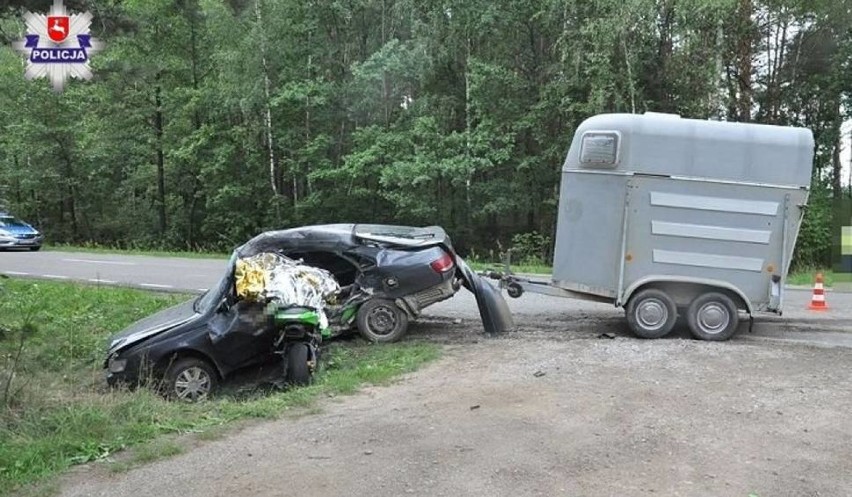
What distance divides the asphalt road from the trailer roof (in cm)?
Result: 217

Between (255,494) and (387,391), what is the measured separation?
2.73 meters

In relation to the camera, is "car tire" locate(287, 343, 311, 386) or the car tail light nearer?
"car tire" locate(287, 343, 311, 386)

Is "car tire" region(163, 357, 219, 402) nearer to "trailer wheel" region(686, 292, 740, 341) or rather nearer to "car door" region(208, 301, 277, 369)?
"car door" region(208, 301, 277, 369)

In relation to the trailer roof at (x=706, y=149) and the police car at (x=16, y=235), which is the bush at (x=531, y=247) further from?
the police car at (x=16, y=235)

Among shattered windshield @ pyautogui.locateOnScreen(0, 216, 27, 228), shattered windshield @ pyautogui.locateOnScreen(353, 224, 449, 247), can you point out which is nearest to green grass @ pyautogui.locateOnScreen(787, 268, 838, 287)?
shattered windshield @ pyautogui.locateOnScreen(353, 224, 449, 247)

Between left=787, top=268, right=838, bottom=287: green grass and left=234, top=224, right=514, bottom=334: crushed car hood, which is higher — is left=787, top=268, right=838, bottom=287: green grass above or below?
below

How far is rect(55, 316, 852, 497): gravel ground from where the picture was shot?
173 inches

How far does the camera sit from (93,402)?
6.28m

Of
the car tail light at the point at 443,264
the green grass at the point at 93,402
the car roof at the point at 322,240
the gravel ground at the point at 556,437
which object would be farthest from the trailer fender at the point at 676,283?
the green grass at the point at 93,402

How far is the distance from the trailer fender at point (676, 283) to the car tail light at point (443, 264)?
83.4 inches

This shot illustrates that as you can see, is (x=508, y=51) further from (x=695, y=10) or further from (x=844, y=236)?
(x=844, y=236)

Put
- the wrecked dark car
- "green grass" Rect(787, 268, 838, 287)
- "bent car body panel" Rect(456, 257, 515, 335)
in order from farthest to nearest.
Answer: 1. "green grass" Rect(787, 268, 838, 287)
2. "bent car body panel" Rect(456, 257, 515, 335)
3. the wrecked dark car

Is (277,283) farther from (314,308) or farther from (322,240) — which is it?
(322,240)

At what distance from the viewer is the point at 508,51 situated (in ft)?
81.7
